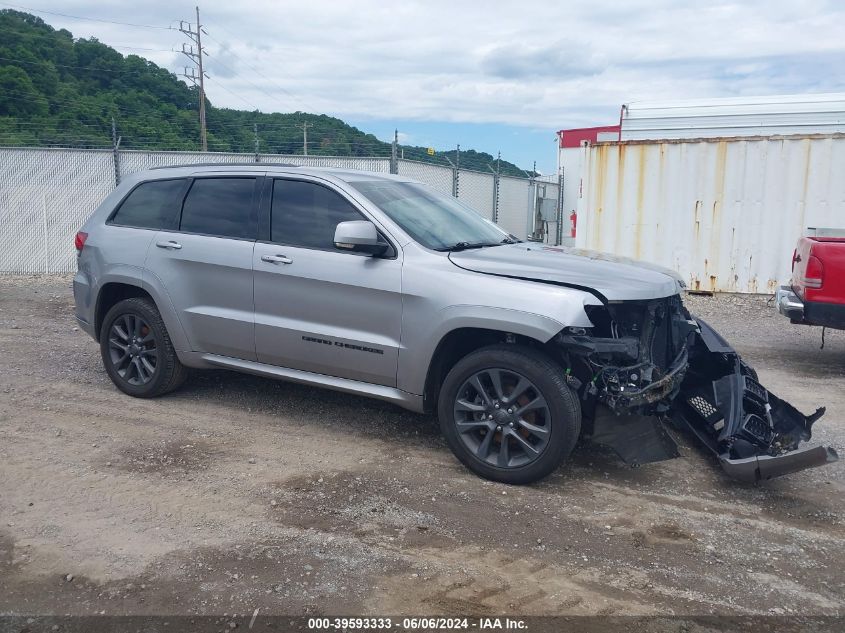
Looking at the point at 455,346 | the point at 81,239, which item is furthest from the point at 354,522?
the point at 81,239

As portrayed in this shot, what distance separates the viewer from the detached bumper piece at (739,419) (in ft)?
13.8

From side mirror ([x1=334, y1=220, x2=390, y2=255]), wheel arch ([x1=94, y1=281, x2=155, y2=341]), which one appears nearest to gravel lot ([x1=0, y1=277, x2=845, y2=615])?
wheel arch ([x1=94, y1=281, x2=155, y2=341])

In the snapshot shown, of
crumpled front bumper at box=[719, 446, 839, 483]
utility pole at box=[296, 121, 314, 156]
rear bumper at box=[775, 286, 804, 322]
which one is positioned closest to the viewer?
crumpled front bumper at box=[719, 446, 839, 483]

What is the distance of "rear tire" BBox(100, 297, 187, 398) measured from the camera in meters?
5.82

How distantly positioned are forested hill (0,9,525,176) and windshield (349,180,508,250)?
425 inches

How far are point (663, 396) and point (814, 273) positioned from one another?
3.58 m

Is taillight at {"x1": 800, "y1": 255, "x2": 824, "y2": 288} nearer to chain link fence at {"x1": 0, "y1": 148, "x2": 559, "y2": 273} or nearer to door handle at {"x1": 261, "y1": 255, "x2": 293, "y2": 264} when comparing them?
door handle at {"x1": 261, "y1": 255, "x2": 293, "y2": 264}

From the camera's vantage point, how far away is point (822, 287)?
698cm

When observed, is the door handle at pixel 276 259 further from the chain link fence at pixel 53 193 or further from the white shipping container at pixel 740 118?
the white shipping container at pixel 740 118

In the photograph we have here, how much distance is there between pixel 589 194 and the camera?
1306 cm

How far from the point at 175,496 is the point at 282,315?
146 centimetres

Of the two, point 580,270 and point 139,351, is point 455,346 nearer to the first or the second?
point 580,270

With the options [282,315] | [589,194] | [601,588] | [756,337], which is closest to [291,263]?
[282,315]

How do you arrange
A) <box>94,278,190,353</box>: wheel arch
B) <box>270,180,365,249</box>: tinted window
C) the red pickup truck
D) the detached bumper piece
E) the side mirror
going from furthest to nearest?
the red pickup truck → <box>94,278,190,353</box>: wheel arch → <box>270,180,365,249</box>: tinted window → the side mirror → the detached bumper piece
